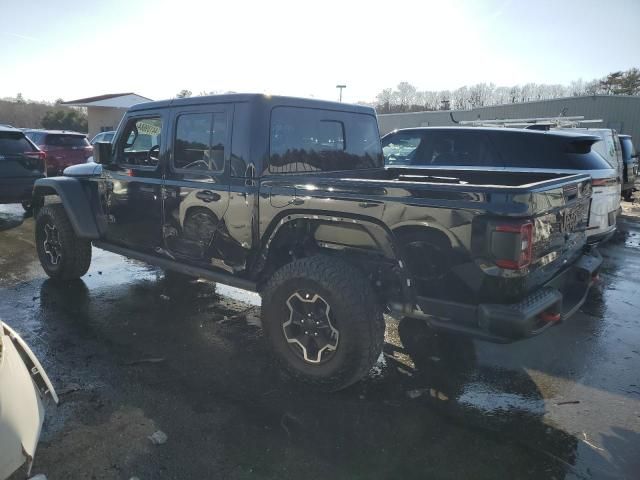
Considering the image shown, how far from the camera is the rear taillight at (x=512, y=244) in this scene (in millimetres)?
2537

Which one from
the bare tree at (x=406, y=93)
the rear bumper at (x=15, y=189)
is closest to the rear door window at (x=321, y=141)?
the rear bumper at (x=15, y=189)

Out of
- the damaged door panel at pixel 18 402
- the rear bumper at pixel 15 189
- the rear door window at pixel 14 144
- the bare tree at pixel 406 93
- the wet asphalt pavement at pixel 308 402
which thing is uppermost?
the bare tree at pixel 406 93

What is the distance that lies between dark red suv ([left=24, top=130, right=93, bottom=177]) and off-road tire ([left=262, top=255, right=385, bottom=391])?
12.8 metres

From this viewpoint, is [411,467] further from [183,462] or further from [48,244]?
[48,244]

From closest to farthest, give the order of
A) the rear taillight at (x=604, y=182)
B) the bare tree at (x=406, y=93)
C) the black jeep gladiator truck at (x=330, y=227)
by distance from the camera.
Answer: the black jeep gladiator truck at (x=330, y=227) < the rear taillight at (x=604, y=182) < the bare tree at (x=406, y=93)

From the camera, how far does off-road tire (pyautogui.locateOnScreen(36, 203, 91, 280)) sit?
528 centimetres

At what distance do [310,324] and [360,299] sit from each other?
0.47 meters

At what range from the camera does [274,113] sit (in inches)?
147

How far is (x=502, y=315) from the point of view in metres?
2.64

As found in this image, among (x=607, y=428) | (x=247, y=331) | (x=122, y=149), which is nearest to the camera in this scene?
(x=607, y=428)

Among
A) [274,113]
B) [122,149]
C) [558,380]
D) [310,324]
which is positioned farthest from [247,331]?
[558,380]

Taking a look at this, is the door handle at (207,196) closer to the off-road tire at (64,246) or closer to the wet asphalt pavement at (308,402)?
the wet asphalt pavement at (308,402)

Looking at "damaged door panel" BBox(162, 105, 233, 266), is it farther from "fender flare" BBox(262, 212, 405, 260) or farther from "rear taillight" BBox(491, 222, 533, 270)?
"rear taillight" BBox(491, 222, 533, 270)

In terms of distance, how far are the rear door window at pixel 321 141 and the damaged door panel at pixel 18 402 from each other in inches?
83.1
